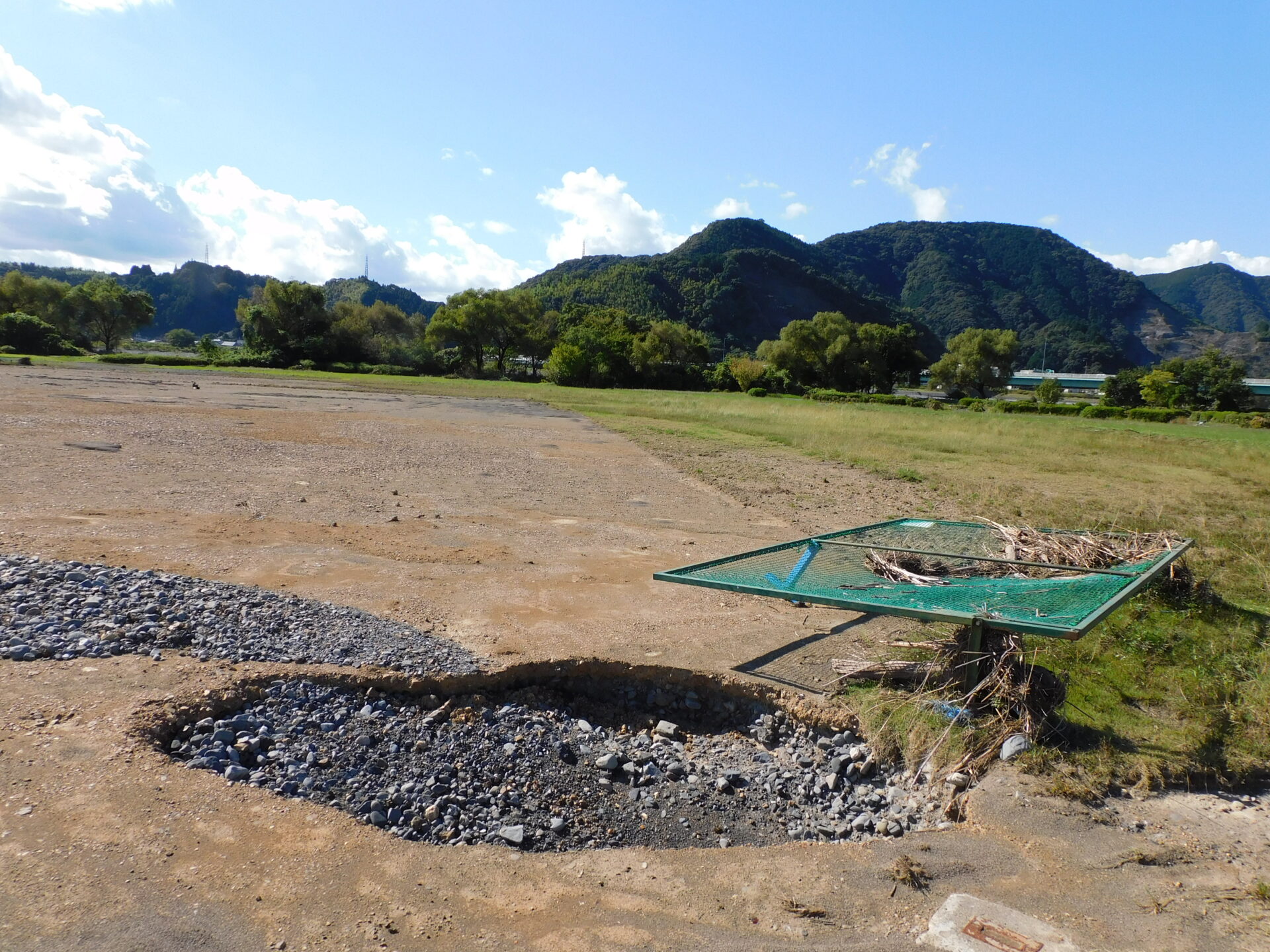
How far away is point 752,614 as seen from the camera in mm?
8086

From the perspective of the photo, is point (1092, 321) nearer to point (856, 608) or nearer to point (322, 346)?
point (322, 346)

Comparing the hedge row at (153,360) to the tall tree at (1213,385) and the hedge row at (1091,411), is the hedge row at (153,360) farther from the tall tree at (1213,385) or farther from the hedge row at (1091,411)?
the tall tree at (1213,385)

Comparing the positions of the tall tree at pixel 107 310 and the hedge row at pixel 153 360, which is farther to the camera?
the tall tree at pixel 107 310

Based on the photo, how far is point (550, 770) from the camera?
5.32m

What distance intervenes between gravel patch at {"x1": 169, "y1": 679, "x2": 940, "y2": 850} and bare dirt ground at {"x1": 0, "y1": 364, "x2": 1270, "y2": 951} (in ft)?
1.06

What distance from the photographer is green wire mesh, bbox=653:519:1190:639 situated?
18.4 feet

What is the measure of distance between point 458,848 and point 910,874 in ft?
7.99

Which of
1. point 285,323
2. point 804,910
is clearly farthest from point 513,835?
point 285,323

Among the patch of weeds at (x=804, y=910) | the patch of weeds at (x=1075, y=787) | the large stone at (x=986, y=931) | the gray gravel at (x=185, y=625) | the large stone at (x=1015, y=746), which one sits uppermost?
the gray gravel at (x=185, y=625)

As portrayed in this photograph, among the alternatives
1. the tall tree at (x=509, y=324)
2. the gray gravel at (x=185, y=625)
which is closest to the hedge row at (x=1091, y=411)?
the tall tree at (x=509, y=324)

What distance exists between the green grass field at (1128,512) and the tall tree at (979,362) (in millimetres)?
36082

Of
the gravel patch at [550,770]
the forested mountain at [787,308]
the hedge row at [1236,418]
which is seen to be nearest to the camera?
the gravel patch at [550,770]

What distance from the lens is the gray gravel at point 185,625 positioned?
19.6ft

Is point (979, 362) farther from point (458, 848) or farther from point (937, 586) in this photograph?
point (458, 848)
